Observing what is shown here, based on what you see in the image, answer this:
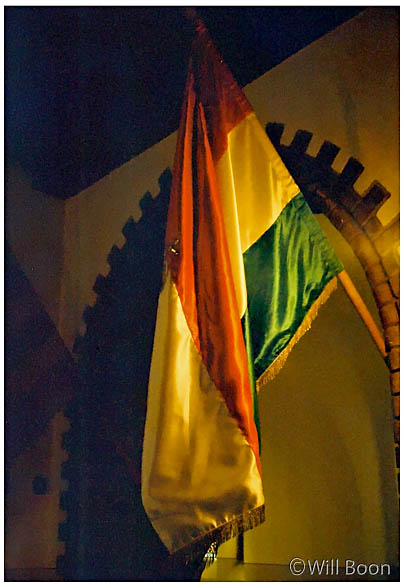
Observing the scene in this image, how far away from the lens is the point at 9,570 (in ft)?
4.38

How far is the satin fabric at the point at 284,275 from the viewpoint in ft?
3.63

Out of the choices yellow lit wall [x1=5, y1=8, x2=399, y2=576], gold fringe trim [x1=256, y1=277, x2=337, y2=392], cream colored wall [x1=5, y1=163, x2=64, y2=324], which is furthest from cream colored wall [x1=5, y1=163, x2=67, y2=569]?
gold fringe trim [x1=256, y1=277, x2=337, y2=392]

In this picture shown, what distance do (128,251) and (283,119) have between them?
1.71ft

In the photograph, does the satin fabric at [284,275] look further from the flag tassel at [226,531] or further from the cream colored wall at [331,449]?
the flag tassel at [226,531]

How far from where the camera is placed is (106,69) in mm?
1479

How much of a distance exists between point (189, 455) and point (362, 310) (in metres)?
0.40

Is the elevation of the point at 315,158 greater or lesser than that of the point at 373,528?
greater

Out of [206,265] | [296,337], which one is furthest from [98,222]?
[296,337]

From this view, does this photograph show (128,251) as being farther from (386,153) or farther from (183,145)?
(386,153)

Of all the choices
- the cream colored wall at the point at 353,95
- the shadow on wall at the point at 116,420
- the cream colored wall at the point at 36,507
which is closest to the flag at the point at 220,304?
the cream colored wall at the point at 353,95

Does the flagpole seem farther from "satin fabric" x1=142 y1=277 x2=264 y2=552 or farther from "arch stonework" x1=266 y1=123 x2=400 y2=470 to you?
"satin fabric" x1=142 y1=277 x2=264 y2=552

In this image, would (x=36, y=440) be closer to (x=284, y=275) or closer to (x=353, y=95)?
(x=284, y=275)

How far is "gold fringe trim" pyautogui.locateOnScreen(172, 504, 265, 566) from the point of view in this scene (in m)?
0.98

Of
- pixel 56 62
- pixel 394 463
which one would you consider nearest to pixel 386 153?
pixel 394 463
